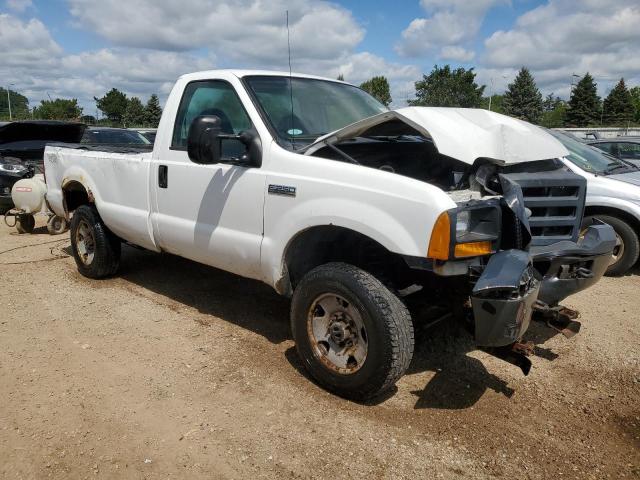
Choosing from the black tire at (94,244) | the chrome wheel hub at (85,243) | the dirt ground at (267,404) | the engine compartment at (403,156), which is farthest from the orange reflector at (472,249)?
the chrome wheel hub at (85,243)

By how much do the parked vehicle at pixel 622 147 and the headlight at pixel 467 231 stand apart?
31.7 ft

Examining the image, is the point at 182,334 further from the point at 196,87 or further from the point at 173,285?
the point at 196,87

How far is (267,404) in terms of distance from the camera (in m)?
3.45

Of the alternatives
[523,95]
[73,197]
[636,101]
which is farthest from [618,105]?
[73,197]

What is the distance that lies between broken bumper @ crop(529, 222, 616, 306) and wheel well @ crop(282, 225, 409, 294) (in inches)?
33.8

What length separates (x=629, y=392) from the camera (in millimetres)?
3721

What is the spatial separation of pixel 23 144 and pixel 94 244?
6489 millimetres

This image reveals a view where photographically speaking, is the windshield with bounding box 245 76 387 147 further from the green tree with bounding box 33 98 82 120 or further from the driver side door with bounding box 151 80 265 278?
the green tree with bounding box 33 98 82 120

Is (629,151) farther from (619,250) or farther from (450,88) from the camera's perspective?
(450,88)

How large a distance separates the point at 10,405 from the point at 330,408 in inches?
78.1

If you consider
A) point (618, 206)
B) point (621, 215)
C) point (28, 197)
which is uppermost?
point (618, 206)

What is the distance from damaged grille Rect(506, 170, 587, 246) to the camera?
3.64 m

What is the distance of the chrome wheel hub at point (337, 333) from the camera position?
3346 millimetres

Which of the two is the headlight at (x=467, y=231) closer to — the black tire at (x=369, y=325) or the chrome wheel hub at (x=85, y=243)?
the black tire at (x=369, y=325)
